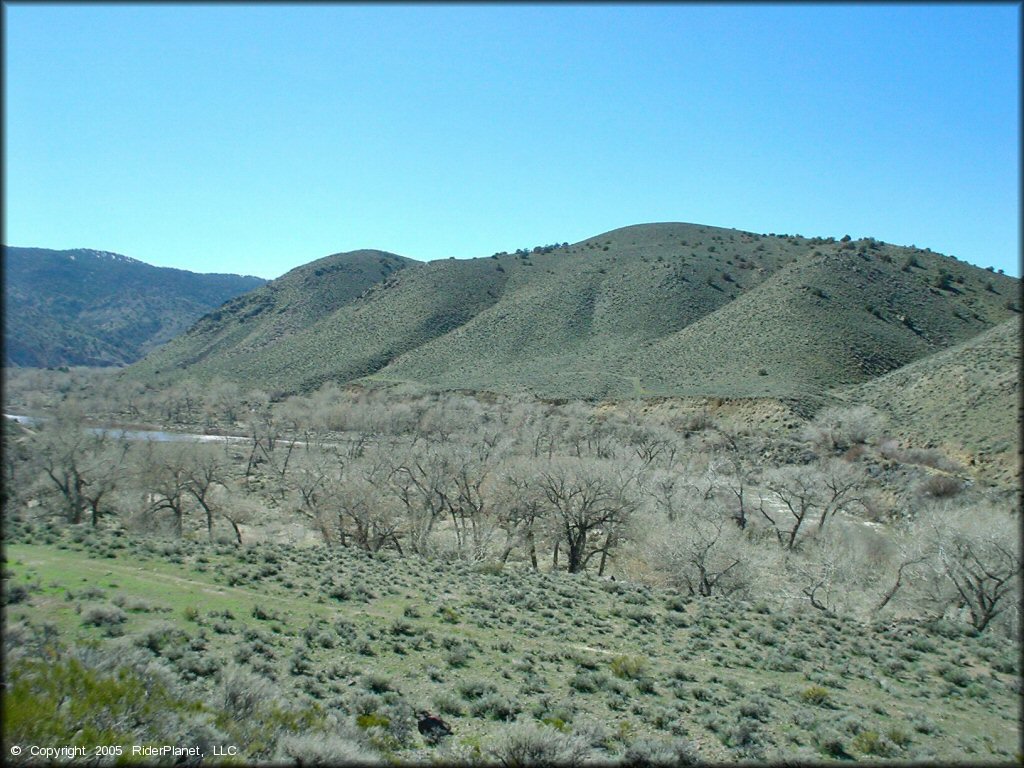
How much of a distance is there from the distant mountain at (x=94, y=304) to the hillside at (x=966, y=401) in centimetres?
8350

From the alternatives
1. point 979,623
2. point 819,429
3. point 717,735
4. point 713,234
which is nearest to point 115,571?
point 717,735

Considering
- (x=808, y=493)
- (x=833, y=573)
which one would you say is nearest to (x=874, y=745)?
(x=833, y=573)

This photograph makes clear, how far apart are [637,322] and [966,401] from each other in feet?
132

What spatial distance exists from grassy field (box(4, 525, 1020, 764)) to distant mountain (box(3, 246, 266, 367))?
69519 millimetres

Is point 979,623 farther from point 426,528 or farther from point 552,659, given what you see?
point 426,528

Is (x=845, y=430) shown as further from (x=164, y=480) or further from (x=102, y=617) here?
(x=102, y=617)

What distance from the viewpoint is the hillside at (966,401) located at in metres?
31.8

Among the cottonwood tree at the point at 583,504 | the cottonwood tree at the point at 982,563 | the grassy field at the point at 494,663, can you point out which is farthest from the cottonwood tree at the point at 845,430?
the grassy field at the point at 494,663

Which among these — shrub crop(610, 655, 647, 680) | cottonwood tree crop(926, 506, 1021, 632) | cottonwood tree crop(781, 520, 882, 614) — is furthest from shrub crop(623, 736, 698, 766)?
cottonwood tree crop(926, 506, 1021, 632)

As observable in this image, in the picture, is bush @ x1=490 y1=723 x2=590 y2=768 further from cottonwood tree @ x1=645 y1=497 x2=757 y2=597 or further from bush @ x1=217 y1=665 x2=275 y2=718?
cottonwood tree @ x1=645 y1=497 x2=757 y2=597

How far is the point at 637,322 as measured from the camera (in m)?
74.3

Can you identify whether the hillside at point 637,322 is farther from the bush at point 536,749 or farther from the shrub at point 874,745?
the bush at point 536,749

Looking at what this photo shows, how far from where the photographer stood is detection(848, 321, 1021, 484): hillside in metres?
31.8

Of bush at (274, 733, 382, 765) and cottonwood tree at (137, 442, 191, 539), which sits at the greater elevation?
bush at (274, 733, 382, 765)
